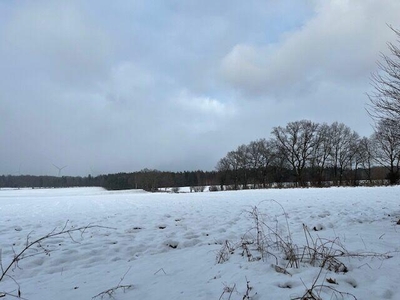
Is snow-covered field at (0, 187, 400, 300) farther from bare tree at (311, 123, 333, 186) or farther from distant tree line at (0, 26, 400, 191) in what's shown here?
bare tree at (311, 123, 333, 186)

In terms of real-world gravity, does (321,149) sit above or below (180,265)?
above

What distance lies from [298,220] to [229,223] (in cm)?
231

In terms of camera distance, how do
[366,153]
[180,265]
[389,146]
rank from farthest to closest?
1. [366,153]
2. [389,146]
3. [180,265]

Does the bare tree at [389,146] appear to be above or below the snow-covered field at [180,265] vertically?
above


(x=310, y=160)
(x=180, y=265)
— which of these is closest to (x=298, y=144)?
(x=310, y=160)

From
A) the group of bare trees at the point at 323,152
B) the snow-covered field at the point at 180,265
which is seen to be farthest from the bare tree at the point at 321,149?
the snow-covered field at the point at 180,265

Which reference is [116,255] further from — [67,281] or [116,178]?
[116,178]

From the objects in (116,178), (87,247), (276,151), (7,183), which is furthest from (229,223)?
(7,183)

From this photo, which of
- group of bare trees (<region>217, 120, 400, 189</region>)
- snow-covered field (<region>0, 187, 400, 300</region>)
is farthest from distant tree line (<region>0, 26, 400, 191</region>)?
snow-covered field (<region>0, 187, 400, 300</region>)

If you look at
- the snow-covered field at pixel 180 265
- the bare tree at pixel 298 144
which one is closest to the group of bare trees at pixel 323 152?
the bare tree at pixel 298 144

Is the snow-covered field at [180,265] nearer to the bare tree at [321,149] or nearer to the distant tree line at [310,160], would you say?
the distant tree line at [310,160]

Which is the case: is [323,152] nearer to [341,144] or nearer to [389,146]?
[341,144]

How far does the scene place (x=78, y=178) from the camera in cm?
17538

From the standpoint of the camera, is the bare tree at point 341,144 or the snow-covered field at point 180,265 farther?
the bare tree at point 341,144
